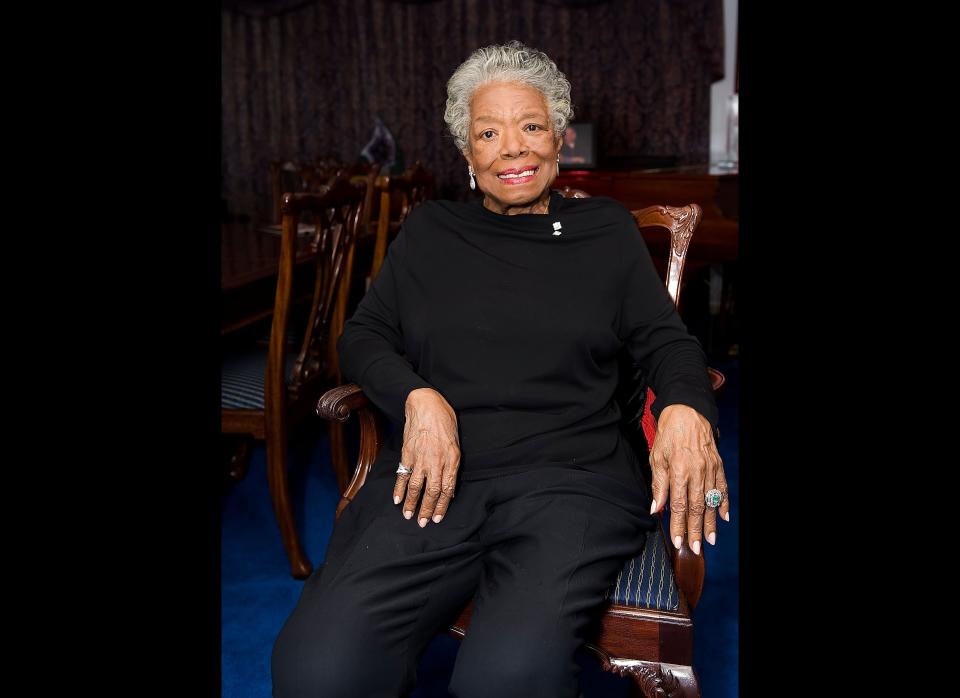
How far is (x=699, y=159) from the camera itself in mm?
5508

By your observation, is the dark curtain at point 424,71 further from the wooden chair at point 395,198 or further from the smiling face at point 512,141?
the smiling face at point 512,141

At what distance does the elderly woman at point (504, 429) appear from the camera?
3.86 ft

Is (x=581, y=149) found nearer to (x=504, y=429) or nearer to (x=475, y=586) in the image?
(x=504, y=429)

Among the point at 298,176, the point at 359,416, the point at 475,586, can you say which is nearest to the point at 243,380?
the point at 359,416

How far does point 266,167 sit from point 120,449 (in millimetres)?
6289

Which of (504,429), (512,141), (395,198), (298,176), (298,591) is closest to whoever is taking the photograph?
(504,429)

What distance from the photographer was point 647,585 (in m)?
1.30

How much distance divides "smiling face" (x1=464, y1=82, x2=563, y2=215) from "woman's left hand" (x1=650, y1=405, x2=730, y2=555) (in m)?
0.54

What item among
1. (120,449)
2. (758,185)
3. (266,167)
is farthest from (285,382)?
(266,167)

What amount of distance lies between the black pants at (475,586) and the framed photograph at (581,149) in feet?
12.3

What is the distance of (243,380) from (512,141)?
1268 millimetres

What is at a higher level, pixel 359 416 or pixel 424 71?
pixel 424 71

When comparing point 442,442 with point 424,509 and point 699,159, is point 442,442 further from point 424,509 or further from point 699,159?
point 699,159

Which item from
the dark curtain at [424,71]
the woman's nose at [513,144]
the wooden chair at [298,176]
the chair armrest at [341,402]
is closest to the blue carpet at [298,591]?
the chair armrest at [341,402]
